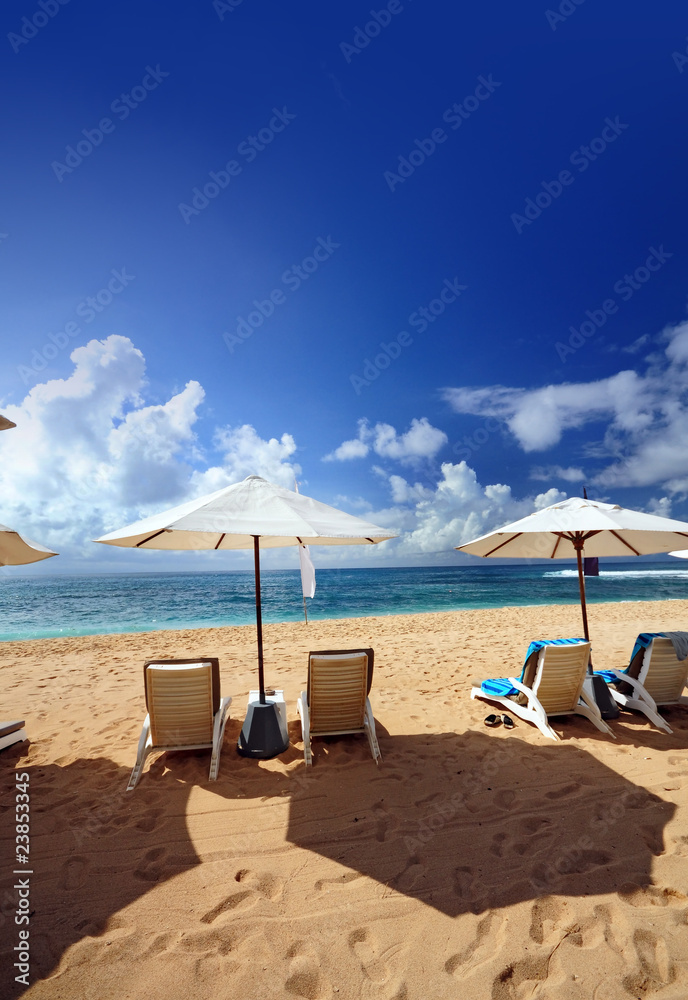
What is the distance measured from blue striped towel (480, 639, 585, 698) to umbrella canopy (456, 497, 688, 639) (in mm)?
491

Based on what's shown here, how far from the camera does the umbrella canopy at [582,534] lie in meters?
Answer: 4.73

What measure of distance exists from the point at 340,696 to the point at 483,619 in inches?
555

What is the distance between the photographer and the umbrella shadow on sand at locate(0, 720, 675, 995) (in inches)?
102

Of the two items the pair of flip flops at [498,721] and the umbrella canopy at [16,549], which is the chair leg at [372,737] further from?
the umbrella canopy at [16,549]

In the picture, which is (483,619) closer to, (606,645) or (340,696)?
(606,645)

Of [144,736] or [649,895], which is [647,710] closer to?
[649,895]

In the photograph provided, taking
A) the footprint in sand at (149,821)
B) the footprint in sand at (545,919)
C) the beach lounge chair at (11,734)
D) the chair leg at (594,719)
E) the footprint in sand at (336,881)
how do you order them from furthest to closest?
the chair leg at (594,719) → the beach lounge chair at (11,734) → the footprint in sand at (149,821) → the footprint in sand at (336,881) → the footprint in sand at (545,919)

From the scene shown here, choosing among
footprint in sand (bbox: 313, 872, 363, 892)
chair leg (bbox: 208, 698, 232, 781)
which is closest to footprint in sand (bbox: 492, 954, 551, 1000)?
footprint in sand (bbox: 313, 872, 363, 892)

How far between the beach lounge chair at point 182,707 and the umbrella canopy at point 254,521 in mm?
611

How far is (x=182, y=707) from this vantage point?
4.11 m

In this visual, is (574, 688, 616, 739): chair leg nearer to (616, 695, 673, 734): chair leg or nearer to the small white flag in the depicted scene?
(616, 695, 673, 734): chair leg

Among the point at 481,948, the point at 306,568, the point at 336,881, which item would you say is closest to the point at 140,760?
the point at 336,881

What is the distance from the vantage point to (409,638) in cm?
1191

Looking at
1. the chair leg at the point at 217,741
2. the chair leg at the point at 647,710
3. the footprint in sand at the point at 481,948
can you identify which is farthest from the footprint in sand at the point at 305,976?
the chair leg at the point at 647,710
